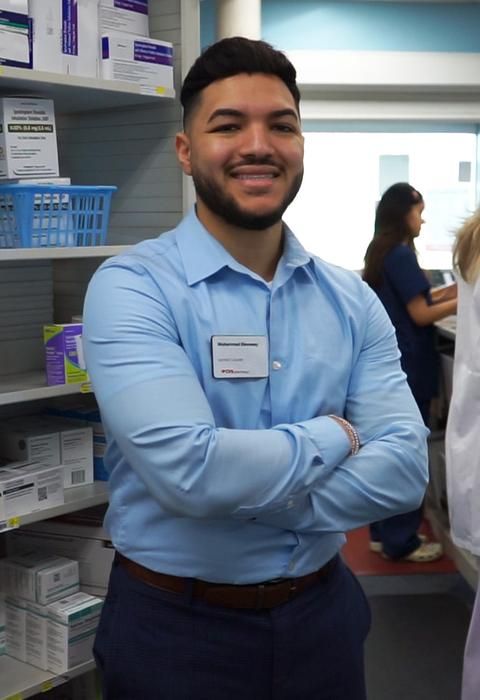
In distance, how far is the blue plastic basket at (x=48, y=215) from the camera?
2.05 m

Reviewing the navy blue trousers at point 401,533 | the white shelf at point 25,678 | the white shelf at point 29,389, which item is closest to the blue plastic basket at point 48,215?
the white shelf at point 29,389

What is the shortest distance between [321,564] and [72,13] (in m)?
1.41

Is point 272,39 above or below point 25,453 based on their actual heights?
above

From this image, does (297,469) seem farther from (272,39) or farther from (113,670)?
(272,39)

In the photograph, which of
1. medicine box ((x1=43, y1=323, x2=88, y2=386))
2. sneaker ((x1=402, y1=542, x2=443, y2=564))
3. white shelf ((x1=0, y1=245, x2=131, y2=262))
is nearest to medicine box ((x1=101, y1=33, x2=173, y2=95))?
white shelf ((x1=0, y1=245, x2=131, y2=262))

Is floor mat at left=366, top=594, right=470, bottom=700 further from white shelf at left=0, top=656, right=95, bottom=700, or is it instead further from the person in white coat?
white shelf at left=0, top=656, right=95, bottom=700

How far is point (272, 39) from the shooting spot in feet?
16.4

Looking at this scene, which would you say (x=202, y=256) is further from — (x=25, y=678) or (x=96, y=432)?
(x=25, y=678)

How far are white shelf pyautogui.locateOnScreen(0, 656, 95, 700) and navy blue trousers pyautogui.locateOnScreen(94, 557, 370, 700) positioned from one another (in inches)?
27.9

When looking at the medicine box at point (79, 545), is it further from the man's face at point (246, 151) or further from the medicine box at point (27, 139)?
the man's face at point (246, 151)

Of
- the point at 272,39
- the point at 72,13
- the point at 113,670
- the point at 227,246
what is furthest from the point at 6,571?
the point at 272,39

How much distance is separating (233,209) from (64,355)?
2.76 ft

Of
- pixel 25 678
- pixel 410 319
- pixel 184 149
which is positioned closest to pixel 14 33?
pixel 184 149

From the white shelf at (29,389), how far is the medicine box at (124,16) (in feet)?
2.91
